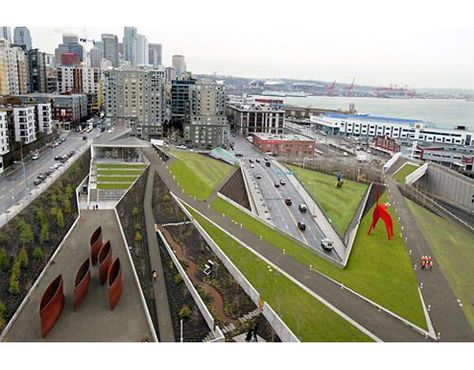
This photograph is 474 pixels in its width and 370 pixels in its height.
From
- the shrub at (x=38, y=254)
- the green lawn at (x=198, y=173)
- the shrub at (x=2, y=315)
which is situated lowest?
the shrub at (x=2, y=315)

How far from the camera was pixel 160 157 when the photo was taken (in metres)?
16.9

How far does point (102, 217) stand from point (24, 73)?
3130cm

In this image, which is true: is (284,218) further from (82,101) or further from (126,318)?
(82,101)

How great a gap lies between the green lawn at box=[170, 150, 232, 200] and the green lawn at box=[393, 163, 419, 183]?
25.3 feet

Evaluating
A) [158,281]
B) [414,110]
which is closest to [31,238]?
[158,281]

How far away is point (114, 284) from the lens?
8586 millimetres

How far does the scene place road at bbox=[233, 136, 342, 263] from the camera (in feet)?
42.0

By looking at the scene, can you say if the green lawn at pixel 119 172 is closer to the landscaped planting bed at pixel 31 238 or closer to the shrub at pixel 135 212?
the landscaped planting bed at pixel 31 238

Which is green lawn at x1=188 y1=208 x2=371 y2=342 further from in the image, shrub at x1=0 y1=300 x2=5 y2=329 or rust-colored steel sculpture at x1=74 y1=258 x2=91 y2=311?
shrub at x1=0 y1=300 x2=5 y2=329

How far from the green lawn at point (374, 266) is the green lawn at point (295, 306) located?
1.22 m

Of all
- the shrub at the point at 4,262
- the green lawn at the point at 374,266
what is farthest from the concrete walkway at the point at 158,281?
the shrub at the point at 4,262

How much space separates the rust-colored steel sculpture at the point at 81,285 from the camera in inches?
334

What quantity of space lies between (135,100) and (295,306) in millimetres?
22888

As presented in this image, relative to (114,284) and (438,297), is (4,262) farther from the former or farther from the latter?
(438,297)
